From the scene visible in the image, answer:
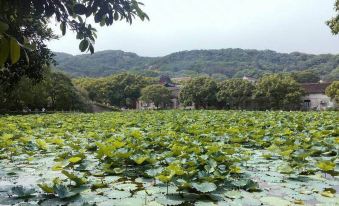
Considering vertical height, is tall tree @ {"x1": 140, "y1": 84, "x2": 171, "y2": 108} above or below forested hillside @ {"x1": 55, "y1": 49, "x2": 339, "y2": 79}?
below

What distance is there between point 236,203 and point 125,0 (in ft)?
6.46

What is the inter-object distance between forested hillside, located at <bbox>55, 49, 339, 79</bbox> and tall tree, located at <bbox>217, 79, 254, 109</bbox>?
71332 millimetres

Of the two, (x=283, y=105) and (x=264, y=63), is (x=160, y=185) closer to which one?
(x=283, y=105)

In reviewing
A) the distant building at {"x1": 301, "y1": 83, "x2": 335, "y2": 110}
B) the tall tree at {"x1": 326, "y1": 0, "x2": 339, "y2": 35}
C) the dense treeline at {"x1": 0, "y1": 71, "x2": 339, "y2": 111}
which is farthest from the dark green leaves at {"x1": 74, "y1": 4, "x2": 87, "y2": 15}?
the distant building at {"x1": 301, "y1": 83, "x2": 335, "y2": 110}

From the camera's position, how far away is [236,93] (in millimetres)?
50500

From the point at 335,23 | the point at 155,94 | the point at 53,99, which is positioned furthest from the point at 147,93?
the point at 335,23

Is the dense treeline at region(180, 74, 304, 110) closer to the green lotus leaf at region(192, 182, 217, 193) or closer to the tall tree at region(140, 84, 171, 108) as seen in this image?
the tall tree at region(140, 84, 171, 108)

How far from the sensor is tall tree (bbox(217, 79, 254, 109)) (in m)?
49.9

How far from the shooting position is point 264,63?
5837 inches

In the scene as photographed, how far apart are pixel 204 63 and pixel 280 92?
12157 centimetres

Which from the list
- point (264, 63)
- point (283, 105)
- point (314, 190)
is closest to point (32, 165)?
point (314, 190)

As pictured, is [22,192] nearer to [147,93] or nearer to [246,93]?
[246,93]

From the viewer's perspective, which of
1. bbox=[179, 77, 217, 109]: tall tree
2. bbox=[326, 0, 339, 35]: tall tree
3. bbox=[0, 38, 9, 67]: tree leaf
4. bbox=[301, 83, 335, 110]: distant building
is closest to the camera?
bbox=[0, 38, 9, 67]: tree leaf

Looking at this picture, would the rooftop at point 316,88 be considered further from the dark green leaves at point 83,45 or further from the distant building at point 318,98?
the dark green leaves at point 83,45
